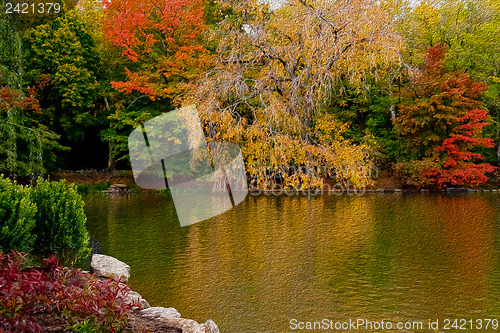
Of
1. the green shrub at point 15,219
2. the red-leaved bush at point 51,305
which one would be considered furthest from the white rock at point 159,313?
the green shrub at point 15,219

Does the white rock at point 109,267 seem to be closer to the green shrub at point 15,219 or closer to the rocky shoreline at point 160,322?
the rocky shoreline at point 160,322

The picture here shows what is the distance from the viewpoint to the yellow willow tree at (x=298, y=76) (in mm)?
11500

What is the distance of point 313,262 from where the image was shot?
6430 millimetres

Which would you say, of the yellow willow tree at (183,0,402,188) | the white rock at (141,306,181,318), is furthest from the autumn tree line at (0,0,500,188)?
the white rock at (141,306,181,318)

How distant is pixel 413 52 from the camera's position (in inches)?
699

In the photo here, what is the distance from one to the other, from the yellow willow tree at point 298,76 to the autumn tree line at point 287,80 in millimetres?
59

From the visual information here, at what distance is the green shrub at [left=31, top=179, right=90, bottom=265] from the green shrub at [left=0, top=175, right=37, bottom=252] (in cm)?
25

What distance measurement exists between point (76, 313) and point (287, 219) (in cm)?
699

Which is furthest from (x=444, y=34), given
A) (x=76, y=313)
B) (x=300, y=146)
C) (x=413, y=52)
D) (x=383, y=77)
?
(x=76, y=313)

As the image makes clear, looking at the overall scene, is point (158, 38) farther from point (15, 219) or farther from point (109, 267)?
point (15, 219)

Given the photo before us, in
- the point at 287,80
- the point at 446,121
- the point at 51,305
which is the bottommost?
the point at 51,305

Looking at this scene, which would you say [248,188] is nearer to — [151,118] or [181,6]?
[151,118]

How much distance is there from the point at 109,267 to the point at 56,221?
1341mm

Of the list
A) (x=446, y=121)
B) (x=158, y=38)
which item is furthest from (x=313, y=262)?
(x=158, y=38)
